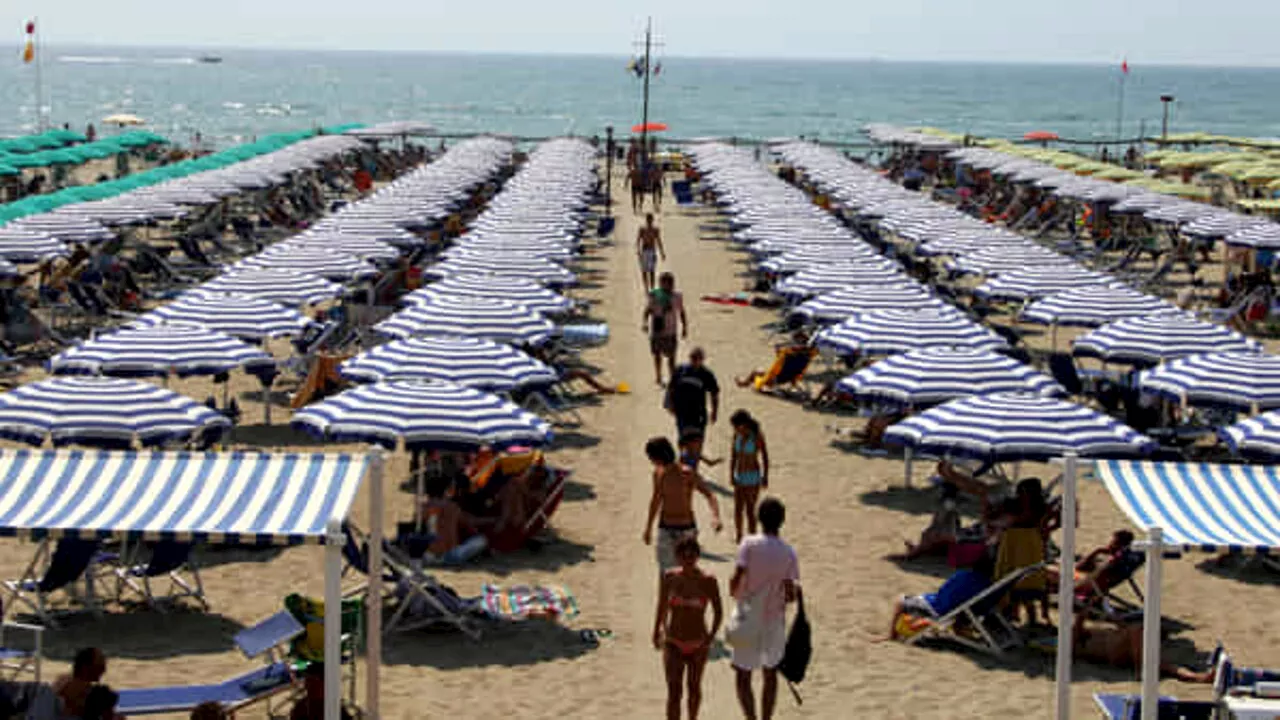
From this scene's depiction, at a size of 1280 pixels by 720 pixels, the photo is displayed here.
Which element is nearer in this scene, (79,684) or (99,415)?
(79,684)

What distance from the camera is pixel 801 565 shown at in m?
12.0

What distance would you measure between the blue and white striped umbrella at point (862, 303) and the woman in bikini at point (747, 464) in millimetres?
6553

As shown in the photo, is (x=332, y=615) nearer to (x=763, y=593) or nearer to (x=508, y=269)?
(x=763, y=593)

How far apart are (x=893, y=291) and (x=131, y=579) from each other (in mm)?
9936

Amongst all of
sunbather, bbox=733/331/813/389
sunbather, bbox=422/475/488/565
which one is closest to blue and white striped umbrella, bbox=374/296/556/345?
sunbather, bbox=733/331/813/389

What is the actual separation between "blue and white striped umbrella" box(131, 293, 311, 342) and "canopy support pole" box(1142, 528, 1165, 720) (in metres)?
10.3

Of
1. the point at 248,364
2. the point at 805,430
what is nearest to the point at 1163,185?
the point at 805,430

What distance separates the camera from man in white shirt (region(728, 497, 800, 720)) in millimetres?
→ 8000

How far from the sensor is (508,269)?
21125mm

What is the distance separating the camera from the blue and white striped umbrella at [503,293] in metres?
18.5

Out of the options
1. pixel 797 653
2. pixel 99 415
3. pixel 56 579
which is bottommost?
pixel 56 579

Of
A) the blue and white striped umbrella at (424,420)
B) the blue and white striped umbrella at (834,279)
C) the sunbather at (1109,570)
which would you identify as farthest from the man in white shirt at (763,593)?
the blue and white striped umbrella at (834,279)

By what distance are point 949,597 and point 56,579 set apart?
5.02 meters

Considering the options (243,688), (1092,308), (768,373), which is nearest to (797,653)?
(243,688)
